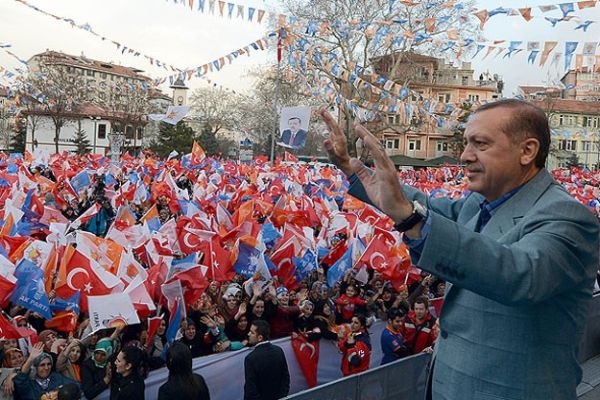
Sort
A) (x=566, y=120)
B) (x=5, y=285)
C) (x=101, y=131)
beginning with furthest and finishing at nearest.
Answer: (x=101, y=131) < (x=566, y=120) < (x=5, y=285)

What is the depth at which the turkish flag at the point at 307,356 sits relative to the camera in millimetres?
5449

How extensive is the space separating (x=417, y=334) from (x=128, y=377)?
9.16ft

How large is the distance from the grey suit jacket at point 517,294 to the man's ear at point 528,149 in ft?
0.24

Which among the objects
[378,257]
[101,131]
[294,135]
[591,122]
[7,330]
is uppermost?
[591,122]

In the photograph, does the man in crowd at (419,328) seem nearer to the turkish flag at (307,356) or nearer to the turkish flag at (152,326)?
the turkish flag at (307,356)

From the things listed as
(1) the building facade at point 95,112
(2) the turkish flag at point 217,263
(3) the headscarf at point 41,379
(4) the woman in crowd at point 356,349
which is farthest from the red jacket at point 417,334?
(1) the building facade at point 95,112

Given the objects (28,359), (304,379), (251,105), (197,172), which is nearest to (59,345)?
(28,359)

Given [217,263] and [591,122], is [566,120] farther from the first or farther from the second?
[217,263]

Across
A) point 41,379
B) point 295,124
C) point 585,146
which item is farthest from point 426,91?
point 41,379

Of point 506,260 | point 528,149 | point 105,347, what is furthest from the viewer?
point 105,347

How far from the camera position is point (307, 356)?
216 inches

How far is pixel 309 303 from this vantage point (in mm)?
6113

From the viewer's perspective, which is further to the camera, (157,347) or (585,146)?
(585,146)

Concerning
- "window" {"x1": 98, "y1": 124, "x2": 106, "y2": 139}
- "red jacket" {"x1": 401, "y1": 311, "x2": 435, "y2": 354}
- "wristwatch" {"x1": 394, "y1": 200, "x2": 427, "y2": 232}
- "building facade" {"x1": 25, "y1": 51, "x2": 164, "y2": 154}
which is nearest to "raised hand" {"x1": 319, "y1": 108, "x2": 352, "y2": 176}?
"wristwatch" {"x1": 394, "y1": 200, "x2": 427, "y2": 232}
